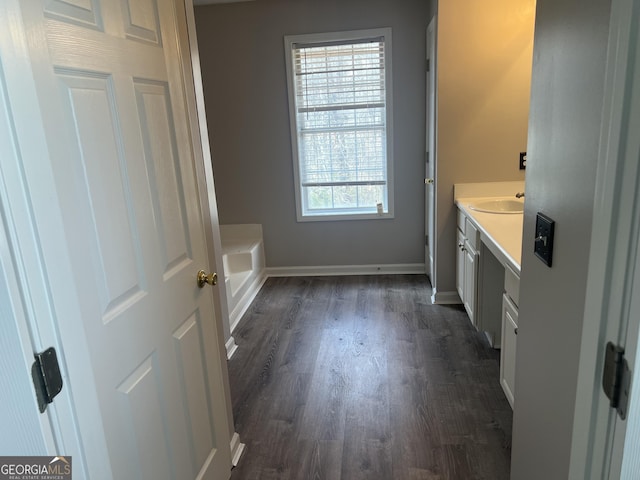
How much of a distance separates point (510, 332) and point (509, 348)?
10 cm

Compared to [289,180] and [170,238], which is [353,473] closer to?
[170,238]

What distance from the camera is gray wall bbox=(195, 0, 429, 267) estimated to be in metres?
3.79

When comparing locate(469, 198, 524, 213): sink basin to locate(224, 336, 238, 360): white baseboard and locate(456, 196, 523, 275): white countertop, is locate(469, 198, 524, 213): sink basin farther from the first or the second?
locate(224, 336, 238, 360): white baseboard

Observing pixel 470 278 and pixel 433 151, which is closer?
pixel 470 278

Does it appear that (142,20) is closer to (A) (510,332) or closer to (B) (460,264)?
(A) (510,332)

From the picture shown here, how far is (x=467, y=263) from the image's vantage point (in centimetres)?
302

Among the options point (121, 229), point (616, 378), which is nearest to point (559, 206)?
point (616, 378)

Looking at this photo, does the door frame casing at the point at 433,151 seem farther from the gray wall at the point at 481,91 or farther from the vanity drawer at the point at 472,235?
the vanity drawer at the point at 472,235

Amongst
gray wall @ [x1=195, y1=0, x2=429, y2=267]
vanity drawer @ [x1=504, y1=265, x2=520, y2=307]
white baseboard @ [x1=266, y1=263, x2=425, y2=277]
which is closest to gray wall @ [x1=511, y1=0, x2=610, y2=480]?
vanity drawer @ [x1=504, y1=265, x2=520, y2=307]

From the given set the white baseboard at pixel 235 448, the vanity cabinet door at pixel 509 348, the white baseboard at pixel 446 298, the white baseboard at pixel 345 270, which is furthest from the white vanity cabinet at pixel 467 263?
the white baseboard at pixel 235 448

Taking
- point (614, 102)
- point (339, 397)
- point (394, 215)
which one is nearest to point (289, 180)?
point (394, 215)

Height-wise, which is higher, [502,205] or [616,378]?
[616,378]

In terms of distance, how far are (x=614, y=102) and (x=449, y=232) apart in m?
2.90

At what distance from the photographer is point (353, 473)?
1848 mm
